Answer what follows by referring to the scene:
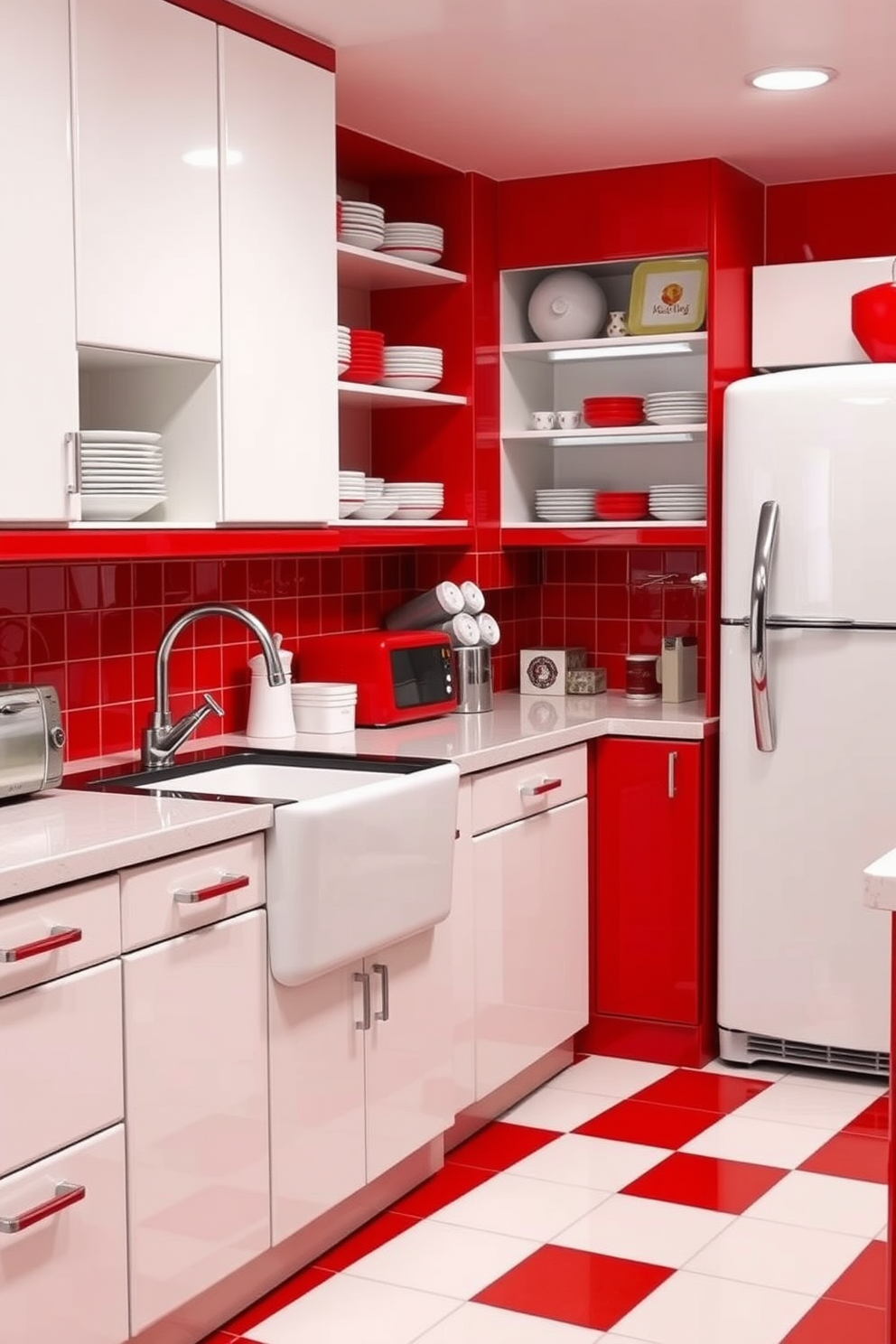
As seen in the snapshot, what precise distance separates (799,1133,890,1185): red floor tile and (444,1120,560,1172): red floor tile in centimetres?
58

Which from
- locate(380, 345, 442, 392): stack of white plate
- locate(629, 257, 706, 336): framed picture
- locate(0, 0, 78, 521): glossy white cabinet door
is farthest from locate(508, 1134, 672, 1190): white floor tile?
locate(629, 257, 706, 336): framed picture

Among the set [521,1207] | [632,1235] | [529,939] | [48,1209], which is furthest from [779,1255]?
[48,1209]

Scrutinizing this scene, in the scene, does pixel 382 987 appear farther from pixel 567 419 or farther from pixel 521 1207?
pixel 567 419

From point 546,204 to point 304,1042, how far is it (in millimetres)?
2479

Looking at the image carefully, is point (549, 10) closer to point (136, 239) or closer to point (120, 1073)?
point (136, 239)

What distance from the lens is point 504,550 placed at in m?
4.64

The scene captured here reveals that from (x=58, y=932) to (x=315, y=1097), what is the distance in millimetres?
801

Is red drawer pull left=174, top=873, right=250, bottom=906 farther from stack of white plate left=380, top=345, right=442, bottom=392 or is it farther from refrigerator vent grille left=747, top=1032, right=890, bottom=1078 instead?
refrigerator vent grille left=747, top=1032, right=890, bottom=1078

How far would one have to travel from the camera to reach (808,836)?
13.2 feet

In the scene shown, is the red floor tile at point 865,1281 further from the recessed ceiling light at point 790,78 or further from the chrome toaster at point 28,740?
the recessed ceiling light at point 790,78

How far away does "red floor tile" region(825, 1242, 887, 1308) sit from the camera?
2.92 m

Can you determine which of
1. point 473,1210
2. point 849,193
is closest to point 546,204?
point 849,193

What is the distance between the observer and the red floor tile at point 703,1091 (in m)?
3.92

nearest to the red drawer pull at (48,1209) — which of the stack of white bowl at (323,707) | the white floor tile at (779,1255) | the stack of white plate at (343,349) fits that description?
the white floor tile at (779,1255)
